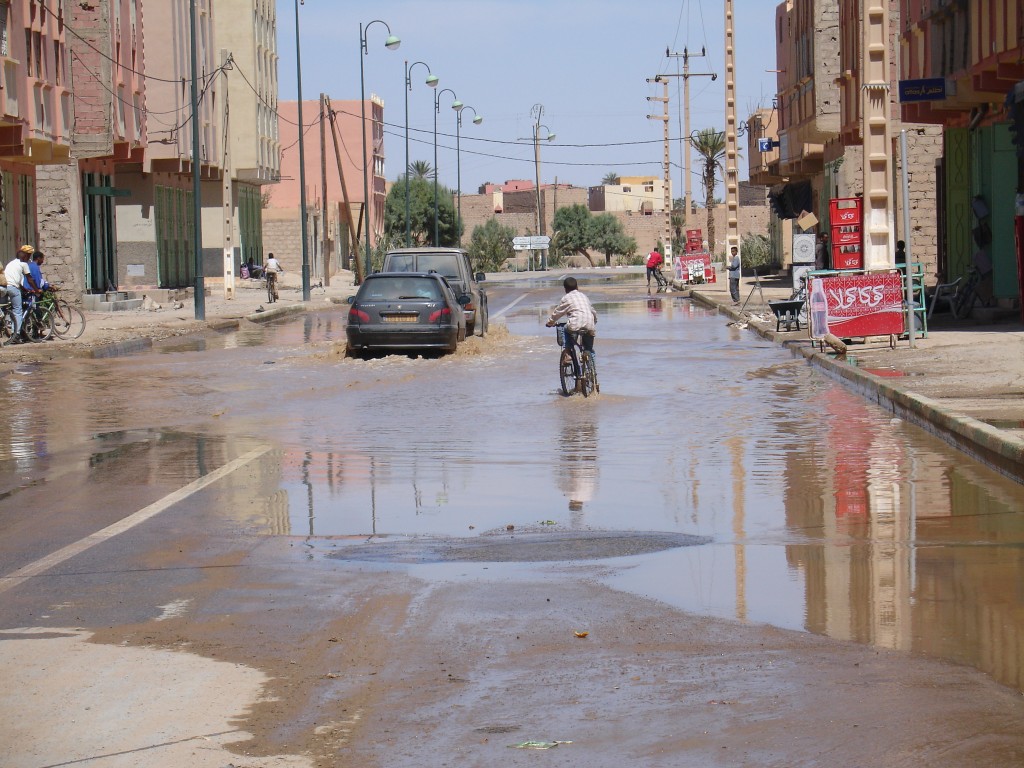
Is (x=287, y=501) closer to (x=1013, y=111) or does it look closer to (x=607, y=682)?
(x=607, y=682)

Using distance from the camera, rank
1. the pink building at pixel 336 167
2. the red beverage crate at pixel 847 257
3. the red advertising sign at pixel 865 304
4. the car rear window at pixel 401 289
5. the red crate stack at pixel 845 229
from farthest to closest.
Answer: the pink building at pixel 336 167 < the red beverage crate at pixel 847 257 < the red crate stack at pixel 845 229 < the car rear window at pixel 401 289 < the red advertising sign at pixel 865 304

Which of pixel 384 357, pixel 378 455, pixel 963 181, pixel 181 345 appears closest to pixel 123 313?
pixel 181 345

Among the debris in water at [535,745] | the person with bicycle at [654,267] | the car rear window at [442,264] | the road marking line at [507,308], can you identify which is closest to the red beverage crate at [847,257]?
the car rear window at [442,264]

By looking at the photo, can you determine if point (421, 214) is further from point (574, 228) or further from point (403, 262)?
point (403, 262)

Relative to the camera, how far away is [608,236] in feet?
436

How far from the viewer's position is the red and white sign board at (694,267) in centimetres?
6028

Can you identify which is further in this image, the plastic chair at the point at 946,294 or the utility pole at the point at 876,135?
the plastic chair at the point at 946,294

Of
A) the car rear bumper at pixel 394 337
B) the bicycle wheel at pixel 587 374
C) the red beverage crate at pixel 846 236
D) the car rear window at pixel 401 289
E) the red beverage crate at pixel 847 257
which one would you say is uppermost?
the red beverage crate at pixel 846 236

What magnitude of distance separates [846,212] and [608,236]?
355 ft

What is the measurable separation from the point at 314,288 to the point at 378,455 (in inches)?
2144

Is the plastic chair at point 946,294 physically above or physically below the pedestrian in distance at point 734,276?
below

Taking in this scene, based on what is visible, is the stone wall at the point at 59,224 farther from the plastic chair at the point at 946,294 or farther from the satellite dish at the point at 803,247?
the plastic chair at the point at 946,294

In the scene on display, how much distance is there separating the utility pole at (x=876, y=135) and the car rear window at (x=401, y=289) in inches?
278

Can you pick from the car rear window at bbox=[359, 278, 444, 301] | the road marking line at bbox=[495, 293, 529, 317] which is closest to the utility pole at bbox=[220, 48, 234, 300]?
the road marking line at bbox=[495, 293, 529, 317]
